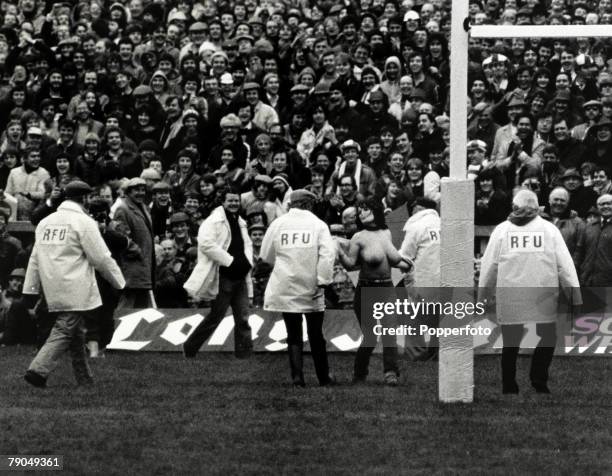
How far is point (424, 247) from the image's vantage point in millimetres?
18062

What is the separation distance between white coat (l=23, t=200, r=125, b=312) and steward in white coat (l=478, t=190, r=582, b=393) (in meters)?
3.83

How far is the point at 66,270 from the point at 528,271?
4.48 m

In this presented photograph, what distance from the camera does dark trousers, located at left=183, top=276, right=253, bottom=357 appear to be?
18.3 meters

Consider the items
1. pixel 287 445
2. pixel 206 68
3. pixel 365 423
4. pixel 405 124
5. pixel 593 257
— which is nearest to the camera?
pixel 287 445

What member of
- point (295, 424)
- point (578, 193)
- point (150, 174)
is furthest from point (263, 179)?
point (295, 424)

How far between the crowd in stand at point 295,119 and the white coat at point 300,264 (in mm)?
3435

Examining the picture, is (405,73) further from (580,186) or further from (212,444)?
(212,444)

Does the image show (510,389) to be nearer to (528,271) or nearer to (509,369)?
(509,369)

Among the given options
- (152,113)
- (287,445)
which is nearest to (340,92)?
(152,113)

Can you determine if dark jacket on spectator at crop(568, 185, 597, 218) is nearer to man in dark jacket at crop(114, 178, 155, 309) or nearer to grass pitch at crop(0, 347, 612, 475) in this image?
grass pitch at crop(0, 347, 612, 475)

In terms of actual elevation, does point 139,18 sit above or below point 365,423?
above

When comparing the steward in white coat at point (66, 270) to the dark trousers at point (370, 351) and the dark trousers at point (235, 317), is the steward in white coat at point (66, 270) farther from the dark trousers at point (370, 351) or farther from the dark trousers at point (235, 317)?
the dark trousers at point (235, 317)

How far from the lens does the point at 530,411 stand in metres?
13.6

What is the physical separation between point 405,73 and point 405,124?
2210 millimetres
